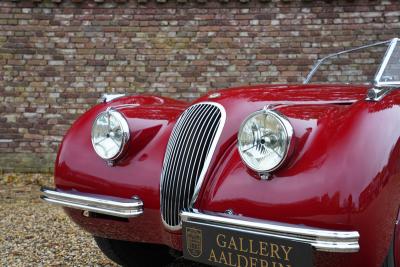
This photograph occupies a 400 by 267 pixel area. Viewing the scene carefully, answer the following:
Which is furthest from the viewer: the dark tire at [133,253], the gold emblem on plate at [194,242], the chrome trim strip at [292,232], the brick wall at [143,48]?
the brick wall at [143,48]

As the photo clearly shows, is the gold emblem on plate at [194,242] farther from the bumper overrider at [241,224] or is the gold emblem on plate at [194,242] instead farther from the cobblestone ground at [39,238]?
the cobblestone ground at [39,238]

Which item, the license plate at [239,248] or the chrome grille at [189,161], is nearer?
the license plate at [239,248]

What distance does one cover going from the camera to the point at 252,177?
206 centimetres

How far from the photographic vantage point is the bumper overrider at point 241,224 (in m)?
1.80

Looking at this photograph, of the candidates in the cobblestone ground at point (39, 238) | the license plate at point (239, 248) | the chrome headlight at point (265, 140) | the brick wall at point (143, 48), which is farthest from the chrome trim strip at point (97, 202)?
the brick wall at point (143, 48)

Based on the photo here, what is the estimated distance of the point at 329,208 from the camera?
184 centimetres

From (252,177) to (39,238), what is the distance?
2575 mm

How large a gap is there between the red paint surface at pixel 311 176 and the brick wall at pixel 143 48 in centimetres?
405

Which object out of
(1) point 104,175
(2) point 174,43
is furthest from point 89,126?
(2) point 174,43

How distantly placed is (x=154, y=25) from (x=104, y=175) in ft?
14.2

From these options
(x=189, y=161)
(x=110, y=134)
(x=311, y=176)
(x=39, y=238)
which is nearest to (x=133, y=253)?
(x=110, y=134)

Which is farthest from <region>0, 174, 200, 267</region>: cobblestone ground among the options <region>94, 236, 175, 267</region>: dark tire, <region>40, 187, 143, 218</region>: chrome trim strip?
<region>40, 187, 143, 218</region>: chrome trim strip

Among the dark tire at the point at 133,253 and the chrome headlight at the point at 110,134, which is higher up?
the chrome headlight at the point at 110,134

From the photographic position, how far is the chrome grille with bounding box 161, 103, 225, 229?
235cm
